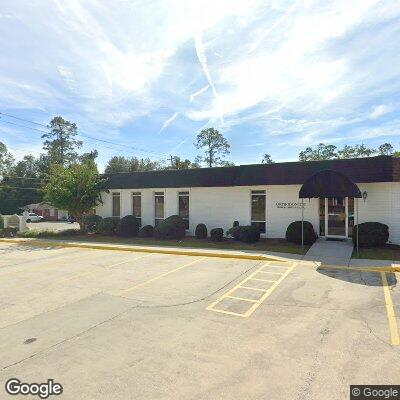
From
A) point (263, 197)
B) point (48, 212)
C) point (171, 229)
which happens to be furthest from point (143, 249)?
point (48, 212)

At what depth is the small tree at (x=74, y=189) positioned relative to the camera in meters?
22.8

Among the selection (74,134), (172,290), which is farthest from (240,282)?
(74,134)

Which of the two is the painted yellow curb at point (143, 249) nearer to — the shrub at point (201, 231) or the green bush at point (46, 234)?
the green bush at point (46, 234)

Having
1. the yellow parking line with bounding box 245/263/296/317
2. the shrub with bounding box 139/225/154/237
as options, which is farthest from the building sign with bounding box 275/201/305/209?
the shrub with bounding box 139/225/154/237

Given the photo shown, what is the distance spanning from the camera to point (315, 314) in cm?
718

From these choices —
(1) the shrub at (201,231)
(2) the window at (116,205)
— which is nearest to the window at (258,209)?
(1) the shrub at (201,231)

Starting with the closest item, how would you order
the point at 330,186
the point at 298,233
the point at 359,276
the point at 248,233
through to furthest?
the point at 359,276 < the point at 330,186 < the point at 298,233 < the point at 248,233

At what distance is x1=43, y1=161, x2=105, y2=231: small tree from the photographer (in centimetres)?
2283

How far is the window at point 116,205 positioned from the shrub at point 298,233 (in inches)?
521

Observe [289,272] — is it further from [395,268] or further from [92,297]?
[92,297]

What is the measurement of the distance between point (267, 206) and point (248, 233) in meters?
2.27

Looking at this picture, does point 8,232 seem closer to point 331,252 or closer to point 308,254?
point 308,254

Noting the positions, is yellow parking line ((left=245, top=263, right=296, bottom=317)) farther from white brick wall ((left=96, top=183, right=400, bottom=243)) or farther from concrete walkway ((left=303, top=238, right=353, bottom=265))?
white brick wall ((left=96, top=183, right=400, bottom=243))

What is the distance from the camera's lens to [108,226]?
23078 millimetres
